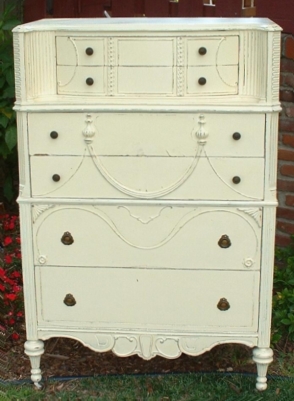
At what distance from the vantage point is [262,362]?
2920 millimetres

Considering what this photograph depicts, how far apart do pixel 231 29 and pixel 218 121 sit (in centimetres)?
35

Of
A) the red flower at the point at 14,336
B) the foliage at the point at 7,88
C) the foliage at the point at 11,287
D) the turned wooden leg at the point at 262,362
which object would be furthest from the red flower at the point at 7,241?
the turned wooden leg at the point at 262,362

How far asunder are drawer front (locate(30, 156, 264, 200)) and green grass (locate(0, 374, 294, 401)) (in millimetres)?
896

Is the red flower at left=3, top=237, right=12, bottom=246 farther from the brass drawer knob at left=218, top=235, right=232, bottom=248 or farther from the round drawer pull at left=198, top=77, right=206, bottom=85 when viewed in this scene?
the round drawer pull at left=198, top=77, right=206, bottom=85

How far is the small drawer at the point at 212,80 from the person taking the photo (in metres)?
2.69

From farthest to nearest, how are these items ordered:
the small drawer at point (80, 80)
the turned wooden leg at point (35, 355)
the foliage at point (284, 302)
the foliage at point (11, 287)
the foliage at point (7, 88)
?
the foliage at point (7, 88) < the foliage at point (11, 287) < the foliage at point (284, 302) < the turned wooden leg at point (35, 355) < the small drawer at point (80, 80)

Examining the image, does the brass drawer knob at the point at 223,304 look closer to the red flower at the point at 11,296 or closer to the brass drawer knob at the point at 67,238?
the brass drawer knob at the point at 67,238

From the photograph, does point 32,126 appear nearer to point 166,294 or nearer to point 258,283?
point 166,294

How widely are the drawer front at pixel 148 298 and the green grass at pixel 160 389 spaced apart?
332 millimetres

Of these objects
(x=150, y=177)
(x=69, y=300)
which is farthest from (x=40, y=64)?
(x=69, y=300)

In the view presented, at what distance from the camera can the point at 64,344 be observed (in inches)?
136

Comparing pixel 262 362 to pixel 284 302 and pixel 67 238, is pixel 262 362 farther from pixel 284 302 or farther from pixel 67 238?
pixel 67 238

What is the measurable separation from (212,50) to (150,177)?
21.4 inches

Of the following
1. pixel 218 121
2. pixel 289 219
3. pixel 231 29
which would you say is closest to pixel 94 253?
pixel 218 121
